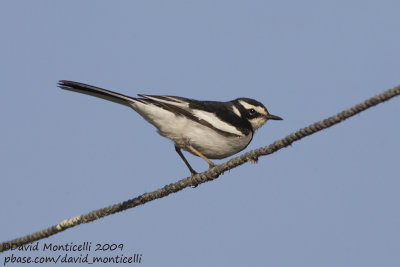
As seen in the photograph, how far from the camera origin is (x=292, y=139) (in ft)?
15.9

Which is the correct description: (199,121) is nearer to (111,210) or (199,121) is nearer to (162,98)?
(162,98)

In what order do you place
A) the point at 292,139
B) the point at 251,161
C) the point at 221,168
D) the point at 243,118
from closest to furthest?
the point at 292,139 → the point at 251,161 → the point at 221,168 → the point at 243,118

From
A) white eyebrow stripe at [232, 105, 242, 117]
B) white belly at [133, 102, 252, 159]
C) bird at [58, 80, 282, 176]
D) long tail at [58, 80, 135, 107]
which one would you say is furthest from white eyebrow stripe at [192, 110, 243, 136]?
long tail at [58, 80, 135, 107]

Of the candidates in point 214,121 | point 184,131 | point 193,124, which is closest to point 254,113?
point 214,121

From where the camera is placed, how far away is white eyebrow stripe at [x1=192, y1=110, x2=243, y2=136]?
318 inches

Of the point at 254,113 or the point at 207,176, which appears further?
the point at 254,113

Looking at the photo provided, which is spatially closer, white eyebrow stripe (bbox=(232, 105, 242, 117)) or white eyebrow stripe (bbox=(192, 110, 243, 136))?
white eyebrow stripe (bbox=(192, 110, 243, 136))

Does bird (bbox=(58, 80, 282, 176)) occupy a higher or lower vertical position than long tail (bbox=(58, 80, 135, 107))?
lower

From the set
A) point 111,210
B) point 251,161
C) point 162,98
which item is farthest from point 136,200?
point 162,98

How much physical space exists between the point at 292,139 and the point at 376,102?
0.96 meters

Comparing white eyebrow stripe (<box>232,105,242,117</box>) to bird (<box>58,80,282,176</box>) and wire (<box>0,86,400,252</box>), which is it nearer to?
bird (<box>58,80,282,176</box>)

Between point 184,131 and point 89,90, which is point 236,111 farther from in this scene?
point 89,90

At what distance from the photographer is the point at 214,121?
8148 mm

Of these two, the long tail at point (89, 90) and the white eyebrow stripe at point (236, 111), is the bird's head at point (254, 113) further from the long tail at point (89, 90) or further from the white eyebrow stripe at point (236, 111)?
the long tail at point (89, 90)
